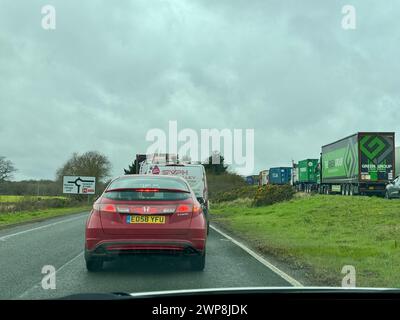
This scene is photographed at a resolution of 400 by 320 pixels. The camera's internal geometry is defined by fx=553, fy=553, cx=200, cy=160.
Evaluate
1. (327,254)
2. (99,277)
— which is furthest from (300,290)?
(327,254)

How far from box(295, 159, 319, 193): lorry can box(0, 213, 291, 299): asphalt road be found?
39.3 meters

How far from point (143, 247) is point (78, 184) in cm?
4695

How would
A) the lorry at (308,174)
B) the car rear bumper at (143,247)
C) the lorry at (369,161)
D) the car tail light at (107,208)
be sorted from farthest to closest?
the lorry at (308,174)
the lorry at (369,161)
the car tail light at (107,208)
the car rear bumper at (143,247)

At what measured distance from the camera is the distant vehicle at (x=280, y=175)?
67.7 metres

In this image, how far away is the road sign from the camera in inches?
2130

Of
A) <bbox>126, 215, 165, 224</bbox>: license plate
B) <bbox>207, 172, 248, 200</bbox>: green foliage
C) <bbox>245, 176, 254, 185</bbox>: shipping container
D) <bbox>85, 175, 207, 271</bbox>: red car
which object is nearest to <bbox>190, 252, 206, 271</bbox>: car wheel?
<bbox>85, 175, 207, 271</bbox>: red car

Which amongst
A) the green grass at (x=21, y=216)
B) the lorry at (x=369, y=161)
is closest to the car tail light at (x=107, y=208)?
the green grass at (x=21, y=216)

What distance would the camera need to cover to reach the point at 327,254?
454 inches

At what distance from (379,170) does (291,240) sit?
67.9 feet

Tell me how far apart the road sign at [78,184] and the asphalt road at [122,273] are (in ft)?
137

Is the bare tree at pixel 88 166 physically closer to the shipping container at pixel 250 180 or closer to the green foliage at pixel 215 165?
the green foliage at pixel 215 165

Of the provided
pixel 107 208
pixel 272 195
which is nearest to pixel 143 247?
pixel 107 208

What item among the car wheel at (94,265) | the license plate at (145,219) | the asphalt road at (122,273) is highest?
the license plate at (145,219)
